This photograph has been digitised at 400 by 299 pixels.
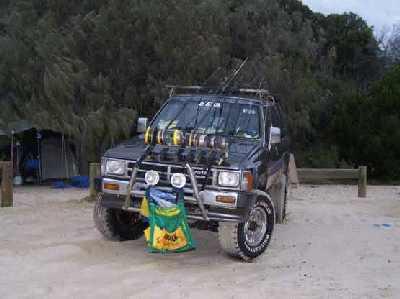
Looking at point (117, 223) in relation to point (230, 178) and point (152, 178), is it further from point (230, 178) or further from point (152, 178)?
point (230, 178)

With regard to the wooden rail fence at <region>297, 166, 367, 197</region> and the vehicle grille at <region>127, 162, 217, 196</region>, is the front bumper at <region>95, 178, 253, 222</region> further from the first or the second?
the wooden rail fence at <region>297, 166, 367, 197</region>

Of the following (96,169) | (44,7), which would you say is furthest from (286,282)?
(44,7)

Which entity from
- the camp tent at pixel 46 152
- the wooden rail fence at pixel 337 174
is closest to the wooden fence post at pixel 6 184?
the wooden rail fence at pixel 337 174

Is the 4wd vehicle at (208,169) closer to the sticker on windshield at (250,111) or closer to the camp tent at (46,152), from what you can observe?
the sticker on windshield at (250,111)

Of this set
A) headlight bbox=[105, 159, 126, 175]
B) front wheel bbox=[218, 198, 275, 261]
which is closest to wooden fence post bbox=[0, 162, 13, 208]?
headlight bbox=[105, 159, 126, 175]

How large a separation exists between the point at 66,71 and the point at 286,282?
37.2 feet

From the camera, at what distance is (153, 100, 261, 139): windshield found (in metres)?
8.12

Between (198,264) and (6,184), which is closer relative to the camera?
(198,264)

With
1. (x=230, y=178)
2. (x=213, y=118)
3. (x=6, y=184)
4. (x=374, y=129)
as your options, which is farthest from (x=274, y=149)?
(x=374, y=129)

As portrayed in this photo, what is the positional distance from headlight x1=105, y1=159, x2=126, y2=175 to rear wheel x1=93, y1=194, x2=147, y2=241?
425 millimetres

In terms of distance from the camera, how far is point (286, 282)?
6.38 metres

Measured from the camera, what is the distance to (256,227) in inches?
291

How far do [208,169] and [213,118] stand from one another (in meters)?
1.55

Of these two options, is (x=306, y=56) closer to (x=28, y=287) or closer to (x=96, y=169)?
(x=96, y=169)
